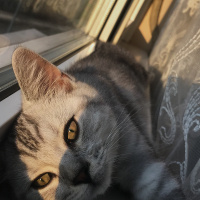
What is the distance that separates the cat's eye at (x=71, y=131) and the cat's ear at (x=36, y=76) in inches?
6.6

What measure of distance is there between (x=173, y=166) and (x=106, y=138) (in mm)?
278

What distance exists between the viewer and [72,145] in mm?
795

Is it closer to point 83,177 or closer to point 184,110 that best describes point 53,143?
point 83,177

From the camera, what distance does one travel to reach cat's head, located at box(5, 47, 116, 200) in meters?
0.77

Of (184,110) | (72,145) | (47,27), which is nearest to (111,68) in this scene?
(47,27)

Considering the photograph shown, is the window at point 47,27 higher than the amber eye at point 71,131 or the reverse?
higher

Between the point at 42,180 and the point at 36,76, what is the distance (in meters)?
0.35

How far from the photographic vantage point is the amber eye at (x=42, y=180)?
0.78 metres

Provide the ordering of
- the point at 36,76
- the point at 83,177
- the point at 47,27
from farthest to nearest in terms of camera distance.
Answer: the point at 47,27 → the point at 36,76 → the point at 83,177

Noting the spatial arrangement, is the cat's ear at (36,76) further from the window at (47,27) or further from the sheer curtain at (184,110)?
the sheer curtain at (184,110)

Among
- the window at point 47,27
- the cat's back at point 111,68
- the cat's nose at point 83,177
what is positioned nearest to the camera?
the cat's nose at point 83,177

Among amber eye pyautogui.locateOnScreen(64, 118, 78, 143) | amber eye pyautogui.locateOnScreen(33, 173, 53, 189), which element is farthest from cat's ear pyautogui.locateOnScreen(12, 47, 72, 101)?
amber eye pyautogui.locateOnScreen(33, 173, 53, 189)

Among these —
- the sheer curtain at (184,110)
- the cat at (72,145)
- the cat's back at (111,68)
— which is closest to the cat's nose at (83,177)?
the cat at (72,145)

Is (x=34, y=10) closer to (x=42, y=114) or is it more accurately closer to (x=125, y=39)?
(x=42, y=114)
